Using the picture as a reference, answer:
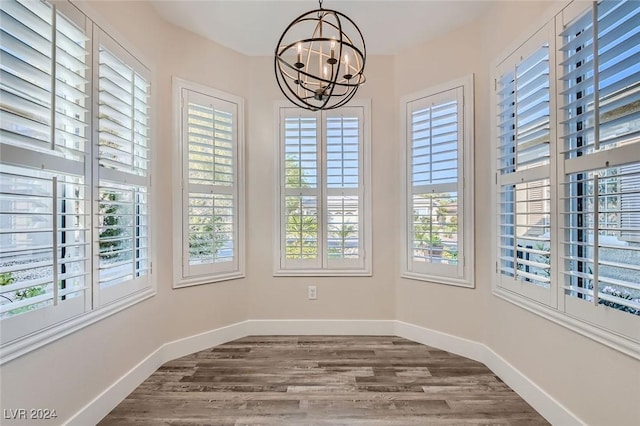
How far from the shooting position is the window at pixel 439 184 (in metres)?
2.64

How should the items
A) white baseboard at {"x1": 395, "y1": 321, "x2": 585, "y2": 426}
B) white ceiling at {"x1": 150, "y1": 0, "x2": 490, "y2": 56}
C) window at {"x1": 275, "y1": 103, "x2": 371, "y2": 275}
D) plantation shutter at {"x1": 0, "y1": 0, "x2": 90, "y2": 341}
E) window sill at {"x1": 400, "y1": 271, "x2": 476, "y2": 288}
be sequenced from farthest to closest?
window at {"x1": 275, "y1": 103, "x2": 371, "y2": 275} < window sill at {"x1": 400, "y1": 271, "x2": 476, "y2": 288} < white ceiling at {"x1": 150, "y1": 0, "x2": 490, "y2": 56} < white baseboard at {"x1": 395, "y1": 321, "x2": 585, "y2": 426} < plantation shutter at {"x1": 0, "y1": 0, "x2": 90, "y2": 341}

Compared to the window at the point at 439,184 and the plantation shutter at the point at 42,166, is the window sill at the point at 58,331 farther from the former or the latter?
the window at the point at 439,184

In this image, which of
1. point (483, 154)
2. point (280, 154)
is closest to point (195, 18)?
point (280, 154)

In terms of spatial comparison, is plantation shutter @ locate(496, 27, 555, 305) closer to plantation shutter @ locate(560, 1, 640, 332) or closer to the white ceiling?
plantation shutter @ locate(560, 1, 640, 332)

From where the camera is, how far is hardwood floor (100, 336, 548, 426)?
1.87 meters

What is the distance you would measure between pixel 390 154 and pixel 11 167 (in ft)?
8.99

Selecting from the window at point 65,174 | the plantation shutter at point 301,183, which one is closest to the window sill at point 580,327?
the plantation shutter at point 301,183

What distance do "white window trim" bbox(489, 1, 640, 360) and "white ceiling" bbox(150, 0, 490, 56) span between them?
1.96 ft

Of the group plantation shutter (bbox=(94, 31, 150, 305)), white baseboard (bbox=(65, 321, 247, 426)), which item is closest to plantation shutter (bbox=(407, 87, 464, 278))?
white baseboard (bbox=(65, 321, 247, 426))

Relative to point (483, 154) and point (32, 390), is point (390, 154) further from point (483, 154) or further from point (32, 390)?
point (32, 390)

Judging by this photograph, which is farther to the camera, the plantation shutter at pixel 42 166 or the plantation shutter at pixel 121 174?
the plantation shutter at pixel 121 174

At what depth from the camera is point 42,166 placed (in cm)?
147

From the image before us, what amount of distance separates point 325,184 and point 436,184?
106 centimetres

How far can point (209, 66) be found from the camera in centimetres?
284
